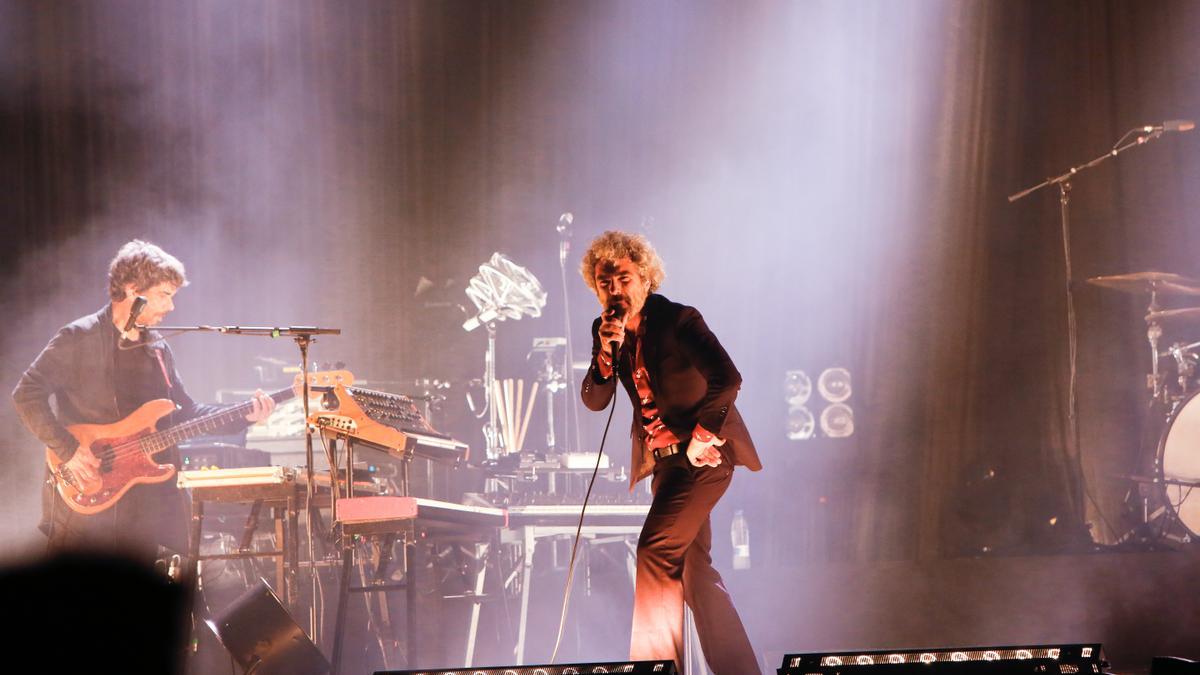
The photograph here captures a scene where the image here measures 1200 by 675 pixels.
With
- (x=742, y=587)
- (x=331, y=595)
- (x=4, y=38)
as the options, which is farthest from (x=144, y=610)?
(x=4, y=38)

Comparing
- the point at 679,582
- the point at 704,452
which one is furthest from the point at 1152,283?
the point at 679,582

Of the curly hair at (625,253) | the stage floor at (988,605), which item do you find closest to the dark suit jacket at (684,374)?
the curly hair at (625,253)

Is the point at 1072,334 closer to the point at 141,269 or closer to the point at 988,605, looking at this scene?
the point at 988,605

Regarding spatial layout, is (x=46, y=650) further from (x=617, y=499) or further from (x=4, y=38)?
(x=4, y=38)

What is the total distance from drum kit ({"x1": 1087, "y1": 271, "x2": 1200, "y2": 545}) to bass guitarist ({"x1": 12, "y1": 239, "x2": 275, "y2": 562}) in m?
5.69

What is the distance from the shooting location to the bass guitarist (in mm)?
5160

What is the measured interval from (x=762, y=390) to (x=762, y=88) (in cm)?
237

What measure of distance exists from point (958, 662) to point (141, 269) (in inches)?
182

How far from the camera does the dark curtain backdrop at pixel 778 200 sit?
7.12 meters

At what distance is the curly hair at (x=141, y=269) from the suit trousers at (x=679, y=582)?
128 inches

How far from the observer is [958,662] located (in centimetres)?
242

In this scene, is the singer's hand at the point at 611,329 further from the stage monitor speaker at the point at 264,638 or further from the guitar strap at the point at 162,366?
the guitar strap at the point at 162,366

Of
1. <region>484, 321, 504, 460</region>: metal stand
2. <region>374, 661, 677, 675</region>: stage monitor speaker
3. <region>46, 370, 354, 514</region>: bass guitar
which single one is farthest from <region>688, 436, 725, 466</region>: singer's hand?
<region>484, 321, 504, 460</region>: metal stand

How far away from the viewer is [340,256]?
7.27 m
